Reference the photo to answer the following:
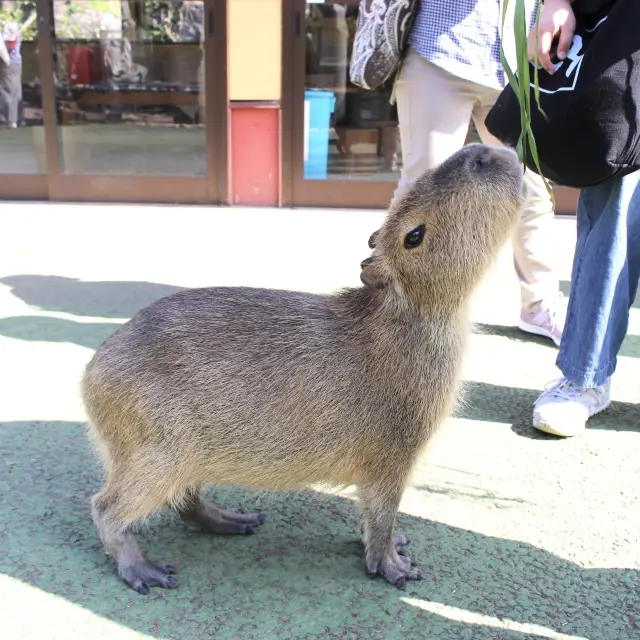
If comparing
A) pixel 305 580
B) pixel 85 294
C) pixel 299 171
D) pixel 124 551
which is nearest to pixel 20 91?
pixel 299 171

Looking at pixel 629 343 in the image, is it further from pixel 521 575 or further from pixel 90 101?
pixel 90 101

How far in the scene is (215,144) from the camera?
7109 millimetres

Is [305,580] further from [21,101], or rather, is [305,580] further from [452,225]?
[21,101]

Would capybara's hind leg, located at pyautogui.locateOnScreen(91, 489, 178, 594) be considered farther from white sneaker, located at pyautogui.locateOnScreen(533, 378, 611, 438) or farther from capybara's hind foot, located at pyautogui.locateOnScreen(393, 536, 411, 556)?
white sneaker, located at pyautogui.locateOnScreen(533, 378, 611, 438)

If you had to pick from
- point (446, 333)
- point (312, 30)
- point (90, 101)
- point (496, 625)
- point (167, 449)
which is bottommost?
point (496, 625)

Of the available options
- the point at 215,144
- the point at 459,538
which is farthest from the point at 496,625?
the point at 215,144

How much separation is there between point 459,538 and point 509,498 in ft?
1.05

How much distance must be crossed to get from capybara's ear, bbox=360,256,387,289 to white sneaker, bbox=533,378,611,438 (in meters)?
1.26

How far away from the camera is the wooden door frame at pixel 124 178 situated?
704 centimetres

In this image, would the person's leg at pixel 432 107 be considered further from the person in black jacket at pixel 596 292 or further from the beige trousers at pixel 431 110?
the person in black jacket at pixel 596 292

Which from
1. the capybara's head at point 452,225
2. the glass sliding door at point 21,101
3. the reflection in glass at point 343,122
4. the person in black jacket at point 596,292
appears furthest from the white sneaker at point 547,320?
Answer: the glass sliding door at point 21,101

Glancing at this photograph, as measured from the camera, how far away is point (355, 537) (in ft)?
8.51

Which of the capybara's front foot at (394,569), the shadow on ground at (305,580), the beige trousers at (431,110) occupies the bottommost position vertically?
the shadow on ground at (305,580)

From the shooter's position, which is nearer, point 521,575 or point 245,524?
point 521,575
